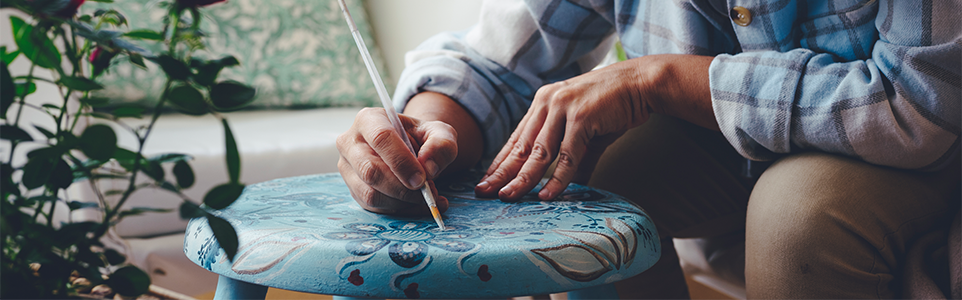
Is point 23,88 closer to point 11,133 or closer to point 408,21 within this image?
point 11,133

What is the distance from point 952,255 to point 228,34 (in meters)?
1.47

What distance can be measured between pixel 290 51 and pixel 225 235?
1324mm

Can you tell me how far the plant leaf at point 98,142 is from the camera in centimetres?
25

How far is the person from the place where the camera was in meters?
0.44

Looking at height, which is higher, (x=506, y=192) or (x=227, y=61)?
(x=227, y=61)

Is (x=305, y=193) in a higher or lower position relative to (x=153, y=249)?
higher

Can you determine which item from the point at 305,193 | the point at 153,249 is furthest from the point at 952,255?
the point at 153,249

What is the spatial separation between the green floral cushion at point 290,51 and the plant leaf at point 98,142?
46.9 inches

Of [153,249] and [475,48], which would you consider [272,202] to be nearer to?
[475,48]

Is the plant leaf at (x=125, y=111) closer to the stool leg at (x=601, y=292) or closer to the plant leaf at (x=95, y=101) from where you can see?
the plant leaf at (x=95, y=101)

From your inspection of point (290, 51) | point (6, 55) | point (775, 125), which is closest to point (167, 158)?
point (6, 55)

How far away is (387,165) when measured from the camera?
1.38 feet

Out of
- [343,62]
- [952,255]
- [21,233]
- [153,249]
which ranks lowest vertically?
[153,249]

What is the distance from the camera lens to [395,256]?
1.05ft
